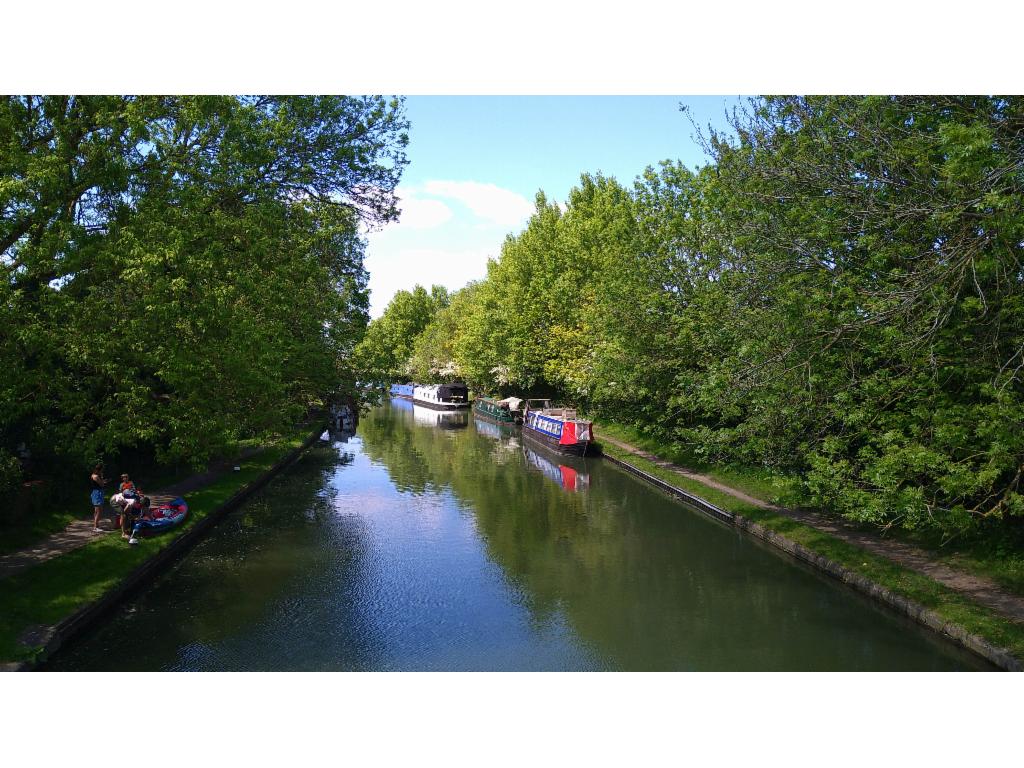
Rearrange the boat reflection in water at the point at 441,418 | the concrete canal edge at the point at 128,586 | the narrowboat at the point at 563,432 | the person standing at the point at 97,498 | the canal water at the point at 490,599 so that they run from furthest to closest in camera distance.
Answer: the boat reflection in water at the point at 441,418, the narrowboat at the point at 563,432, the person standing at the point at 97,498, the canal water at the point at 490,599, the concrete canal edge at the point at 128,586

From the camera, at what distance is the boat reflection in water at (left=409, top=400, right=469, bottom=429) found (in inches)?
2093

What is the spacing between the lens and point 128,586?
13602mm

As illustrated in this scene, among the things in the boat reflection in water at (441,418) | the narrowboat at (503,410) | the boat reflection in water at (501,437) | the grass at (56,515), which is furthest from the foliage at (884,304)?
the boat reflection in water at (441,418)

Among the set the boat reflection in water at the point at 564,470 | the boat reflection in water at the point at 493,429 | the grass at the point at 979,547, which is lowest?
the boat reflection in water at the point at 493,429

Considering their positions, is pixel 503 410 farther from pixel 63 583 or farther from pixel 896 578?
pixel 63 583

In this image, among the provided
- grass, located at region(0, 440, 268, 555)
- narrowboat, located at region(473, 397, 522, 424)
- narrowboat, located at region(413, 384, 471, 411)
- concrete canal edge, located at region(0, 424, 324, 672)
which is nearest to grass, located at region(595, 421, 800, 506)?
narrowboat, located at region(473, 397, 522, 424)

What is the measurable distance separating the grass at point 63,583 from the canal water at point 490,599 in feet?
1.83

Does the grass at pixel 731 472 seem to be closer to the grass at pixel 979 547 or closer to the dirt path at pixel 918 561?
the grass at pixel 979 547

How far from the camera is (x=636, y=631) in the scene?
1275cm

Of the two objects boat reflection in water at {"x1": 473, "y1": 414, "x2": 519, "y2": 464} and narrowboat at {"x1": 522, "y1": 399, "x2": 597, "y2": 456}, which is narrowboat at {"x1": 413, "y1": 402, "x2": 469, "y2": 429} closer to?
boat reflection in water at {"x1": 473, "y1": 414, "x2": 519, "y2": 464}

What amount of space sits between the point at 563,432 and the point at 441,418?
26264mm

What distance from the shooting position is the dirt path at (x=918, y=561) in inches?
473

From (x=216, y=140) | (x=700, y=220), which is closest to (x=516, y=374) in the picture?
(x=700, y=220)

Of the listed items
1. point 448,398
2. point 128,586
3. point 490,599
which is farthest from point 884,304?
point 448,398
